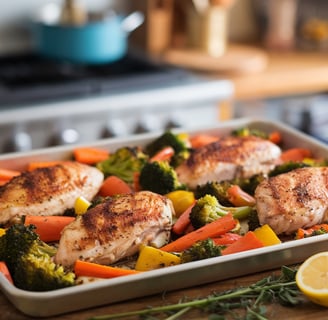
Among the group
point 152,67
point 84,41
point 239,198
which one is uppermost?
point 239,198

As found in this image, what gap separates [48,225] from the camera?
217 cm

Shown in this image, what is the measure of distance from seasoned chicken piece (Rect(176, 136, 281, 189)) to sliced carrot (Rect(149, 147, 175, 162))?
0.11 metres

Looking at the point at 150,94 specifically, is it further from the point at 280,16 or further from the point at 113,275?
the point at 113,275

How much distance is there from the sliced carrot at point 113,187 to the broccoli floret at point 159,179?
0.21 feet

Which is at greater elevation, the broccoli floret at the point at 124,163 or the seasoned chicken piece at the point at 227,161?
the seasoned chicken piece at the point at 227,161

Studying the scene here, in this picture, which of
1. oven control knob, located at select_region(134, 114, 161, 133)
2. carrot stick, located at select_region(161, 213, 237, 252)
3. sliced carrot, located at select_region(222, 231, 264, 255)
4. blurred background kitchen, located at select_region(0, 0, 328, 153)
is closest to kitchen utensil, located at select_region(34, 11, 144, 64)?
blurred background kitchen, located at select_region(0, 0, 328, 153)

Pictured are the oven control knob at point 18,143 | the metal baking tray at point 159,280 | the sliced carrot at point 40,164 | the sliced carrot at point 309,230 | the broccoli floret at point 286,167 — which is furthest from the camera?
the oven control knob at point 18,143

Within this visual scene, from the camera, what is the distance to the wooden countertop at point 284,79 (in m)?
4.49

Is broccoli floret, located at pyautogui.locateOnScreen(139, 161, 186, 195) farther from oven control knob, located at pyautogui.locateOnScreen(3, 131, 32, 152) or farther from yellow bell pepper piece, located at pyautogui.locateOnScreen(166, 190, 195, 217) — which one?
oven control knob, located at pyautogui.locateOnScreen(3, 131, 32, 152)

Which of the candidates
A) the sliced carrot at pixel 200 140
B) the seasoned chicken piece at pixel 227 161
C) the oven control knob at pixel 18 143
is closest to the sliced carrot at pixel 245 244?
the seasoned chicken piece at pixel 227 161

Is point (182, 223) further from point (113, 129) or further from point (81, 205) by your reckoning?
point (113, 129)

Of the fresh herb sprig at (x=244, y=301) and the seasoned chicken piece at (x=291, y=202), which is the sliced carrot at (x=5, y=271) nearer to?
the fresh herb sprig at (x=244, y=301)

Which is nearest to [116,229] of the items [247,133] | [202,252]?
[202,252]

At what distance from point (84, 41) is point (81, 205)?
7.11ft
